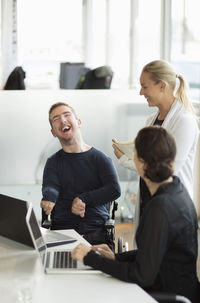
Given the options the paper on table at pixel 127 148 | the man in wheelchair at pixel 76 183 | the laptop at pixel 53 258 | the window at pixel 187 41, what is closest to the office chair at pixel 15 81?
the window at pixel 187 41

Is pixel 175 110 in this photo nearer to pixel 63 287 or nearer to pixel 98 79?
pixel 63 287

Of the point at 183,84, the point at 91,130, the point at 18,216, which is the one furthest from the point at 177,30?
the point at 18,216

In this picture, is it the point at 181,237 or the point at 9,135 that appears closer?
the point at 181,237

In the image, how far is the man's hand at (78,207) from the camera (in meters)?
3.29

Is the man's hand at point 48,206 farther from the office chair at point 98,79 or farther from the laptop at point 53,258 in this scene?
the office chair at point 98,79

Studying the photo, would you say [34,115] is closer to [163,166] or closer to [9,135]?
[9,135]

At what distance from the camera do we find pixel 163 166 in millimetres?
2285

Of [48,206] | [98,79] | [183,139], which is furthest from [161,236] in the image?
[98,79]

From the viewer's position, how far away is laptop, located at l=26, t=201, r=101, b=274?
2379mm

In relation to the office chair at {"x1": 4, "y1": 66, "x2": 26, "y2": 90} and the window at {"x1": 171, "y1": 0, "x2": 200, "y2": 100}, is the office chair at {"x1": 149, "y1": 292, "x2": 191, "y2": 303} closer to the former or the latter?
the window at {"x1": 171, "y1": 0, "x2": 200, "y2": 100}

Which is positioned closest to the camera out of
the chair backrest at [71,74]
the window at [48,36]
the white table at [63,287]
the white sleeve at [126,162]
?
the white table at [63,287]

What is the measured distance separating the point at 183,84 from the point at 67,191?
3.08ft

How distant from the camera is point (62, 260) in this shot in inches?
99.2

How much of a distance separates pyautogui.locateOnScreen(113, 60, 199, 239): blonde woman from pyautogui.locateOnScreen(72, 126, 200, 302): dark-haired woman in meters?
0.72
